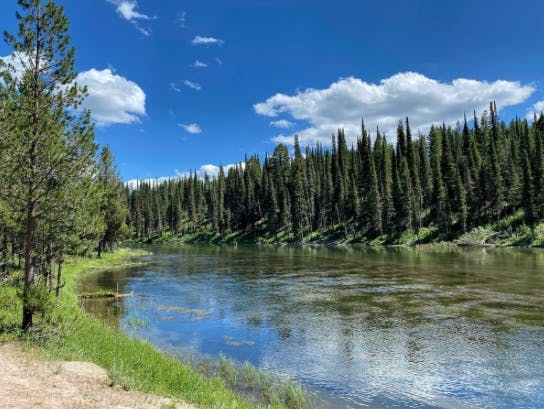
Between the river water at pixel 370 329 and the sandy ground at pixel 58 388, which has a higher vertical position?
the sandy ground at pixel 58 388

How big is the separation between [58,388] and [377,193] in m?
103

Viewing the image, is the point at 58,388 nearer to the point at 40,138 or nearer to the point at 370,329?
the point at 40,138

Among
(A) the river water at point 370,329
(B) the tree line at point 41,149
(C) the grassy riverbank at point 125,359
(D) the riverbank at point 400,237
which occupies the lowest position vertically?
(A) the river water at point 370,329

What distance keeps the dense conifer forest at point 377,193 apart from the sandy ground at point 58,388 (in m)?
87.7

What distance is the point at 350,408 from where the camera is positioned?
1360 cm

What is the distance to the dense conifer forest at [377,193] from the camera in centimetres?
9612

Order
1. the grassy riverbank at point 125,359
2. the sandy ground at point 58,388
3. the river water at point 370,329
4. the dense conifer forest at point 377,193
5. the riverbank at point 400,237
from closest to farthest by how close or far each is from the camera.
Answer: the sandy ground at point 58,388
the grassy riverbank at point 125,359
the river water at point 370,329
the riverbank at point 400,237
the dense conifer forest at point 377,193

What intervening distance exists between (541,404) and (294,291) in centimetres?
2393

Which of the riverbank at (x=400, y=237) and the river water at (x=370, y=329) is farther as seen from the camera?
the riverbank at (x=400, y=237)

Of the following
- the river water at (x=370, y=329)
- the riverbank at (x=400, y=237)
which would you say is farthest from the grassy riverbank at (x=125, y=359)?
the riverbank at (x=400, y=237)

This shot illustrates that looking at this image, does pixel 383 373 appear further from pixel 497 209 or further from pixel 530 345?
pixel 497 209

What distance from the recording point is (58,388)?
10.4 metres

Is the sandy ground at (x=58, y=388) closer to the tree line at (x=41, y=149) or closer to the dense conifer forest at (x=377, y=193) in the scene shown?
the tree line at (x=41, y=149)

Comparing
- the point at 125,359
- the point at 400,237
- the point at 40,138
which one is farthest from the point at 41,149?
the point at 400,237
